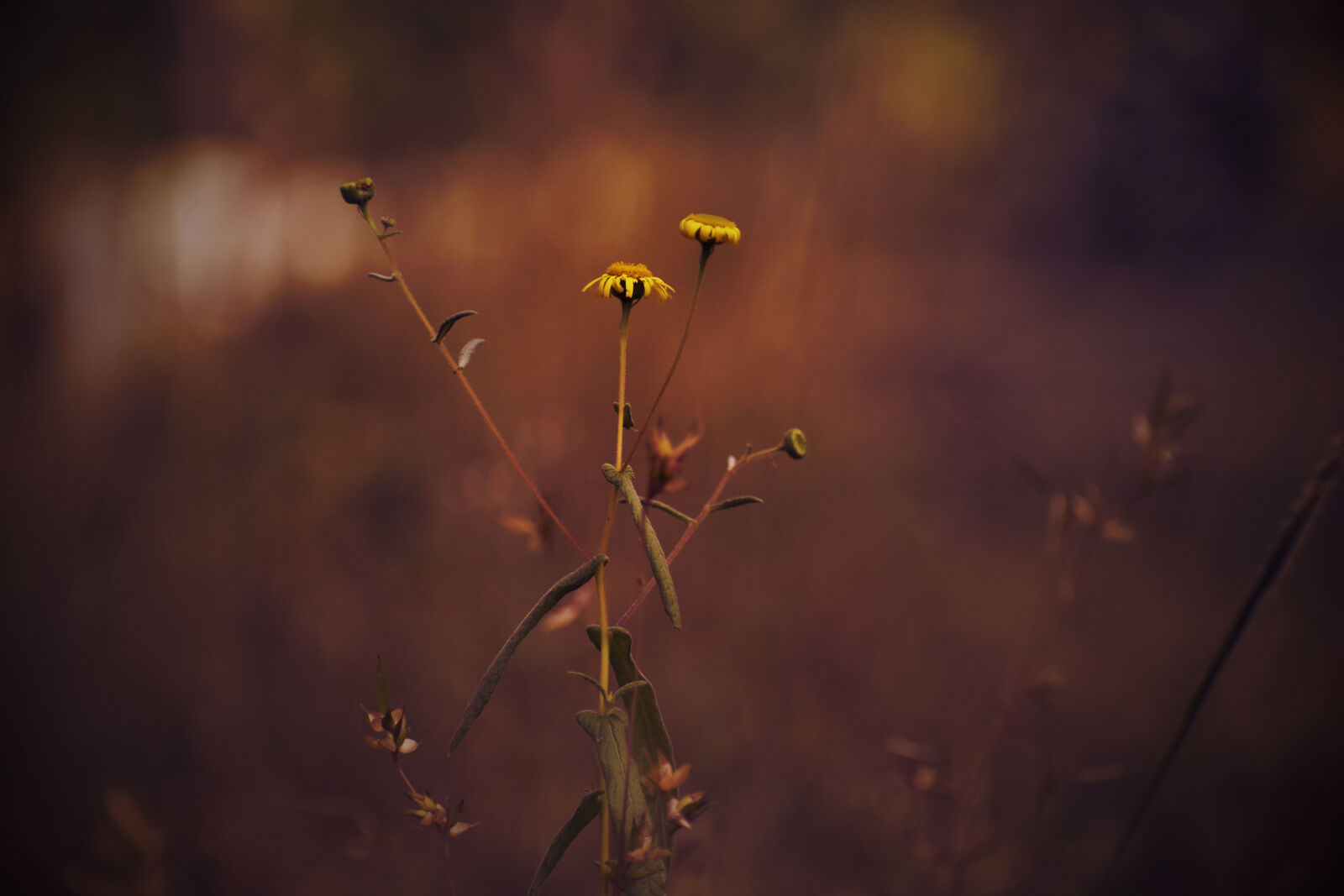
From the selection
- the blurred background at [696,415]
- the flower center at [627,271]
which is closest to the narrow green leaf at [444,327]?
the flower center at [627,271]

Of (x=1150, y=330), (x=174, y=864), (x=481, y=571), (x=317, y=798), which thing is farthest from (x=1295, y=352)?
(x=174, y=864)

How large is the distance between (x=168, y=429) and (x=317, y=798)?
105 cm

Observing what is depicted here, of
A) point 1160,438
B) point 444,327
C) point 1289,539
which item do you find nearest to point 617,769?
point 444,327

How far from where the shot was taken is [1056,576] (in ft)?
5.55

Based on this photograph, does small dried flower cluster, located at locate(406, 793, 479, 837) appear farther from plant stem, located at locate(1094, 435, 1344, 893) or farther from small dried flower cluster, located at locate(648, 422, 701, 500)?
plant stem, located at locate(1094, 435, 1344, 893)

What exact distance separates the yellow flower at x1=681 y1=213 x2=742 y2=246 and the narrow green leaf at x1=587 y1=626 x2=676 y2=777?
10.4 inches

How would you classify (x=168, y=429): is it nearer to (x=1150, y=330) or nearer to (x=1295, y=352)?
(x=1150, y=330)

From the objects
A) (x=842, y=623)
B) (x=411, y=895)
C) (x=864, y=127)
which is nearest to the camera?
(x=411, y=895)

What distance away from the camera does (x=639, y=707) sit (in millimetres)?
493

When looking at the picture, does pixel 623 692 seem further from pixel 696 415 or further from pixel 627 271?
pixel 696 415

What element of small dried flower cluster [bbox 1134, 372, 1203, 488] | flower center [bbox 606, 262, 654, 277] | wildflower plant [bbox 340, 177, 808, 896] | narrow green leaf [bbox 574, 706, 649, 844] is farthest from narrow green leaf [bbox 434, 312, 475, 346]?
small dried flower cluster [bbox 1134, 372, 1203, 488]

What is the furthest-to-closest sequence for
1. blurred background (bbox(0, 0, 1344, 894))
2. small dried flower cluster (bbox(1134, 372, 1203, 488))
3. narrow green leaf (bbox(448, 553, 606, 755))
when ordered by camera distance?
blurred background (bbox(0, 0, 1344, 894)) → small dried flower cluster (bbox(1134, 372, 1203, 488)) → narrow green leaf (bbox(448, 553, 606, 755))

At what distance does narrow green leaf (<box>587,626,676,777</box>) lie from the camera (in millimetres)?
478

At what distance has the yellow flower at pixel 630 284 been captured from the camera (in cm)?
45
